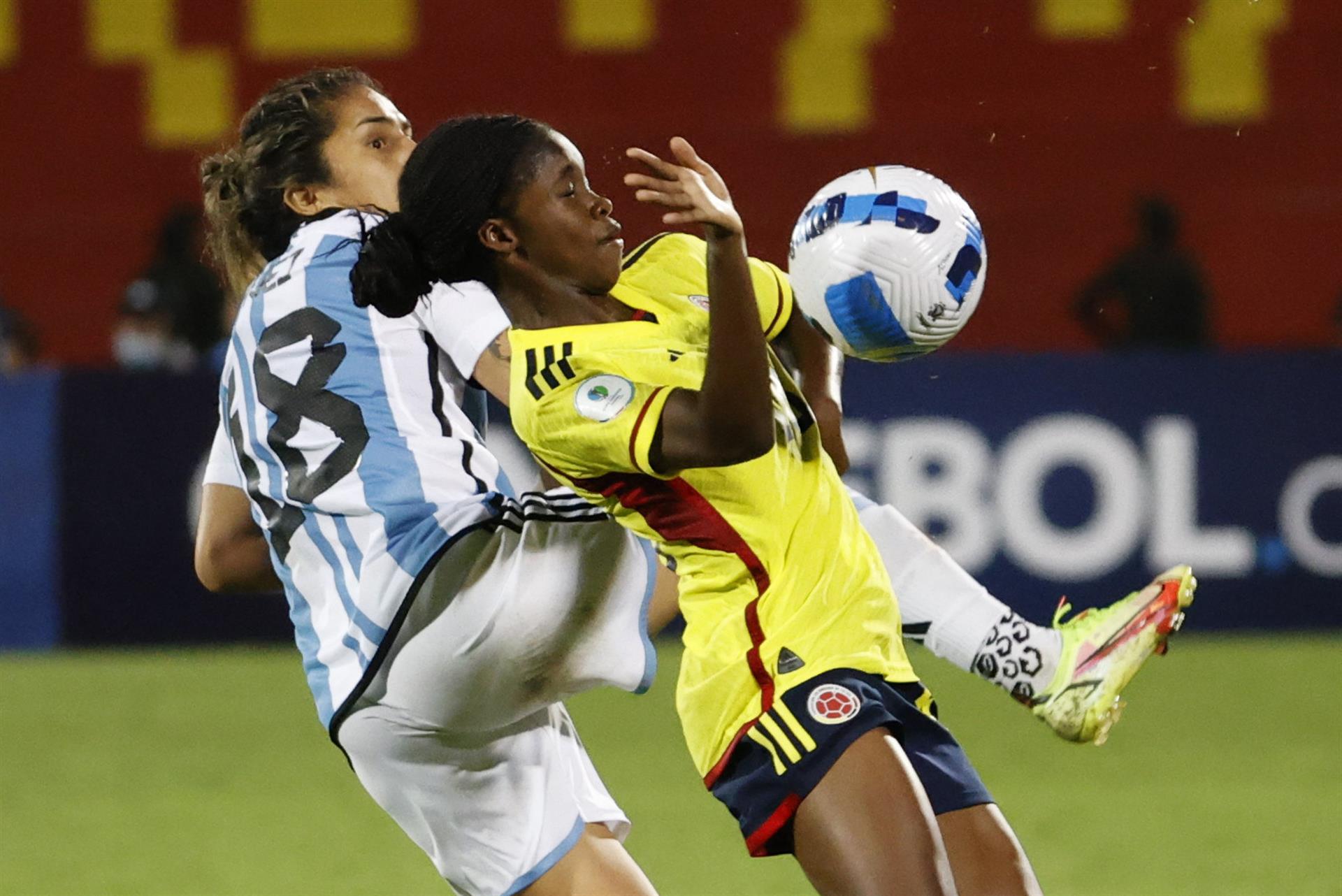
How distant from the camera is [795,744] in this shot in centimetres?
290

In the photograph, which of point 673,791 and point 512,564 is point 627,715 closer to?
point 673,791

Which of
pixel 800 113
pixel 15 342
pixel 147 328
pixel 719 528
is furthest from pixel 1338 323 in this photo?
pixel 719 528

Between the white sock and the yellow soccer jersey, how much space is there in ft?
2.46

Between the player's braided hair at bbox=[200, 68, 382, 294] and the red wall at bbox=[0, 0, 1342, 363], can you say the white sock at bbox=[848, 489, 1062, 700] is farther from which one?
the red wall at bbox=[0, 0, 1342, 363]

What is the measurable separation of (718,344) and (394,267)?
2.05ft

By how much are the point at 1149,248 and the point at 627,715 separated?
4432 mm

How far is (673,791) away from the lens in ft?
20.9

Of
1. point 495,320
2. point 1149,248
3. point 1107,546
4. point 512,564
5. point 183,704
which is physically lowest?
point 183,704

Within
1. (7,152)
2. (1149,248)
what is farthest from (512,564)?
(7,152)

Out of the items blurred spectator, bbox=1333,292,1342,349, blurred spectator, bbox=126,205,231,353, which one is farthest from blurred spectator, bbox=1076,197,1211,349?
blurred spectator, bbox=126,205,231,353

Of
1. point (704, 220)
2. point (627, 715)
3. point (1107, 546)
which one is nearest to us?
point (704, 220)

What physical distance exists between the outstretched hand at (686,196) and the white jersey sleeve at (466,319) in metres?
0.62

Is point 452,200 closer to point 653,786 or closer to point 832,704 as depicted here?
point 832,704

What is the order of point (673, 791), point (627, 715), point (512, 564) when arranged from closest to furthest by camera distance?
point (512, 564) < point (673, 791) < point (627, 715)
